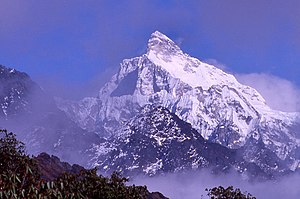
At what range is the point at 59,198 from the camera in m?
59.2

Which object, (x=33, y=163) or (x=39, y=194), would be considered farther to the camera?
(x=33, y=163)

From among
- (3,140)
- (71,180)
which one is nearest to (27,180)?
(71,180)

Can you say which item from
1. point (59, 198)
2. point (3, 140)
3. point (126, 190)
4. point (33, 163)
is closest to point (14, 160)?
point (33, 163)

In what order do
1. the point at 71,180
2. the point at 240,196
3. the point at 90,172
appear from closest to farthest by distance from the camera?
the point at 71,180, the point at 90,172, the point at 240,196

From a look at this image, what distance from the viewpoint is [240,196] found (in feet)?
398

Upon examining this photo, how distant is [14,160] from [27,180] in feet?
41.9

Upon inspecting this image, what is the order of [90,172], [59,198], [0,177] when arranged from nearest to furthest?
1. [59,198]
2. [0,177]
3. [90,172]

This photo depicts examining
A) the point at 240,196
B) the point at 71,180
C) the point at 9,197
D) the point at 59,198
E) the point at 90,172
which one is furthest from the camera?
the point at 240,196

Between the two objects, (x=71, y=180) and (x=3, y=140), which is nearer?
(x=71, y=180)

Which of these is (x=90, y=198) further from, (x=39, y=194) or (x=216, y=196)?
(x=216, y=196)

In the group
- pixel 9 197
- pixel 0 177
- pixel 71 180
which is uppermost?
pixel 71 180

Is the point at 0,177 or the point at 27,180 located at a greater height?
the point at 27,180

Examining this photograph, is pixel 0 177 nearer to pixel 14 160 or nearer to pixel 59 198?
pixel 59 198

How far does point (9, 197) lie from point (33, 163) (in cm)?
3356
